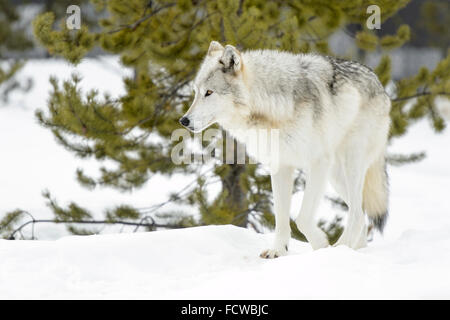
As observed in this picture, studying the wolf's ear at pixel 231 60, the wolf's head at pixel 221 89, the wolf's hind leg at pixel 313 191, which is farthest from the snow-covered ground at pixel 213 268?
the wolf's ear at pixel 231 60

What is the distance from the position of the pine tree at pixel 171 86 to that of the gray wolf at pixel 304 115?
1355mm

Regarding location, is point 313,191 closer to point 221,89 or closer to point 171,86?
point 221,89

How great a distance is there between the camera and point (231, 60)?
3559mm

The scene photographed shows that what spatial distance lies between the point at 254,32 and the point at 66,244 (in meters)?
2.80

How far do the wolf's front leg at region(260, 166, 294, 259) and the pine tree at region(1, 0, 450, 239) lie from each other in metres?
1.66

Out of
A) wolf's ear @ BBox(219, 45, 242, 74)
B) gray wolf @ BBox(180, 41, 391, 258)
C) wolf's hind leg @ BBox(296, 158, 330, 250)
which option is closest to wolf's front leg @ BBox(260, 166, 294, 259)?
gray wolf @ BBox(180, 41, 391, 258)

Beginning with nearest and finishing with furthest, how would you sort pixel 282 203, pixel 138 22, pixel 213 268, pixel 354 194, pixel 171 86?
1. pixel 213 268
2. pixel 282 203
3. pixel 354 194
4. pixel 138 22
5. pixel 171 86

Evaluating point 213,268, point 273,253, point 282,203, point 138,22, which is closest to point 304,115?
point 282,203

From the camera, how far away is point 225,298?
2.65 m

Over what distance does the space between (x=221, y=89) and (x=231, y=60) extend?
0.20m

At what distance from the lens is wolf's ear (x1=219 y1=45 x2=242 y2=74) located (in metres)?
3.52

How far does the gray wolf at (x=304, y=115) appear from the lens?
3586 mm

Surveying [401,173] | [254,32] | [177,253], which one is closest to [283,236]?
[177,253]

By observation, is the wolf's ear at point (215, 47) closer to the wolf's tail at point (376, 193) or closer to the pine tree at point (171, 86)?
the pine tree at point (171, 86)
